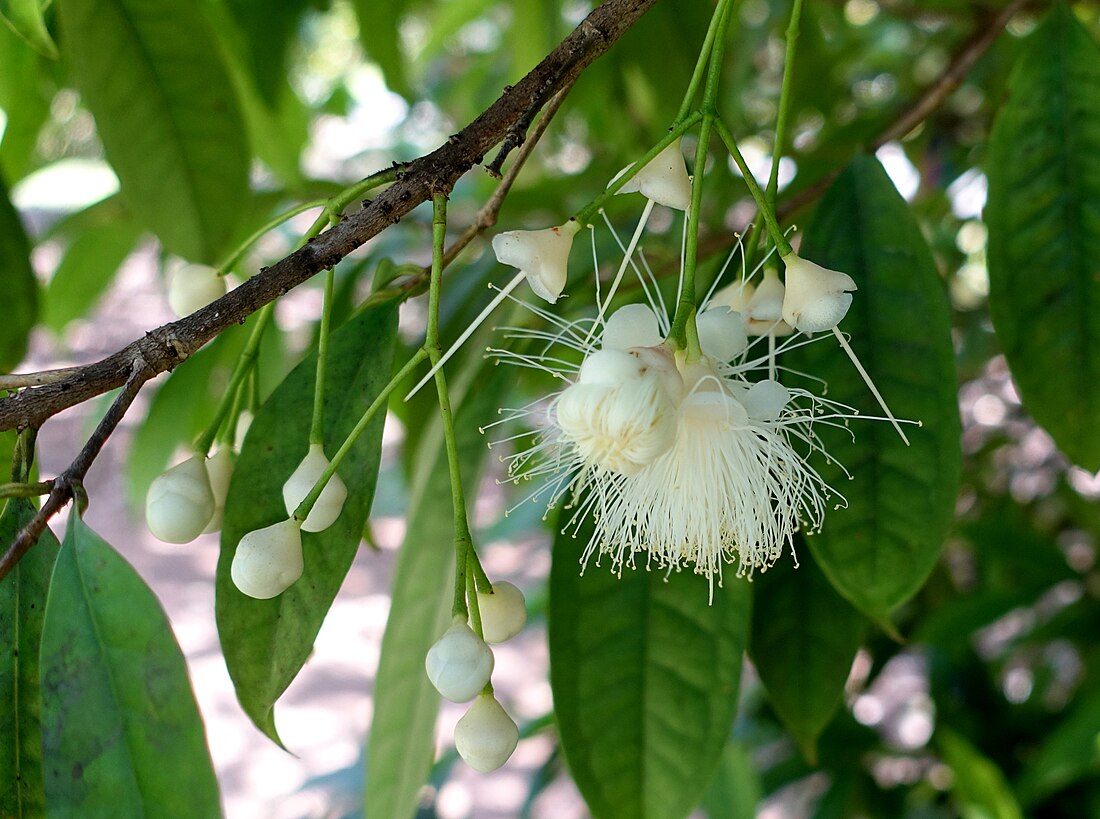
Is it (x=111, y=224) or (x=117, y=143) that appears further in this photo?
(x=111, y=224)

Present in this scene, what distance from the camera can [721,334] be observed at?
55 centimetres

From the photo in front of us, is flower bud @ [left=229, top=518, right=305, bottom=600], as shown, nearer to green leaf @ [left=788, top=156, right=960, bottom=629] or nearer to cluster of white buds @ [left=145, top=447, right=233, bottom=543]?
cluster of white buds @ [left=145, top=447, right=233, bottom=543]

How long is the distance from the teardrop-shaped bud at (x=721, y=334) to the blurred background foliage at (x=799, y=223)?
26cm

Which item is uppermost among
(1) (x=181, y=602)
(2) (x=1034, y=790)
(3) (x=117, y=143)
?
(1) (x=181, y=602)

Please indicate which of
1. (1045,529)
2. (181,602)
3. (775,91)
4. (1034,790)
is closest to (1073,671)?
(1045,529)

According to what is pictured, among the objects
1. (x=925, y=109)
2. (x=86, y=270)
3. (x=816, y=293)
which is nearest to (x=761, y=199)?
(x=816, y=293)

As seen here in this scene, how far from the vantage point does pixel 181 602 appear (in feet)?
10.7

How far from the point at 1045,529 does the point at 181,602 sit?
8.20 feet

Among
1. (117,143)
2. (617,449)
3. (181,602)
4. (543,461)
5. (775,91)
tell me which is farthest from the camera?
(181,602)

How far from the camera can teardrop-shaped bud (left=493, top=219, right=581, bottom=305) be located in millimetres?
499

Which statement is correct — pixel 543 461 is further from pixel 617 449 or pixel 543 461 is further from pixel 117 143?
pixel 117 143

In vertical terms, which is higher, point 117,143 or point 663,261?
point 117,143

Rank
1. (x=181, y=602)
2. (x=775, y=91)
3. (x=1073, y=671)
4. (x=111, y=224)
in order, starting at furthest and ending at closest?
(x=181, y=602)
(x=1073, y=671)
(x=775, y=91)
(x=111, y=224)

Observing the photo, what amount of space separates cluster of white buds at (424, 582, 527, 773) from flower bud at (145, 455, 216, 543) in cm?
15
